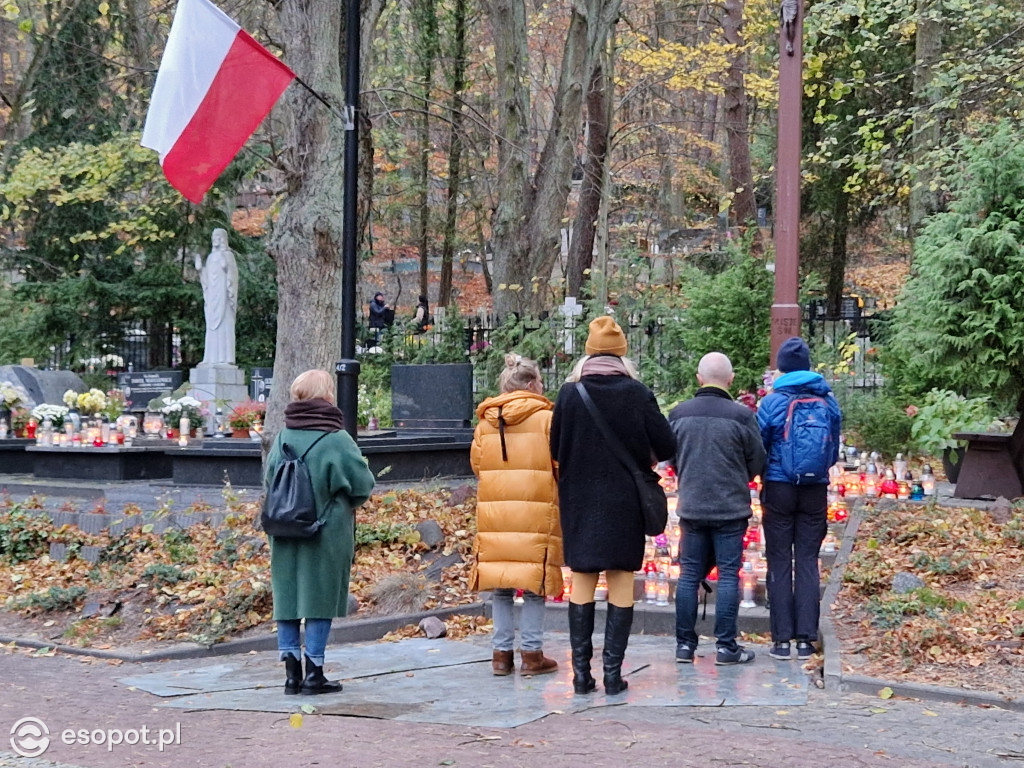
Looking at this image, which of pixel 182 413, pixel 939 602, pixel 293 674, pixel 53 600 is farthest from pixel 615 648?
pixel 182 413

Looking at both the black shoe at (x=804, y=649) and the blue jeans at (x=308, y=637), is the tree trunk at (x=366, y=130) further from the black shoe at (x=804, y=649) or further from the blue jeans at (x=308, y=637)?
the black shoe at (x=804, y=649)

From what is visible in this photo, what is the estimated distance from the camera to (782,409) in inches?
301

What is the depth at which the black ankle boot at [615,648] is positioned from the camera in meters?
6.75

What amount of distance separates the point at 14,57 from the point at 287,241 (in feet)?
82.9

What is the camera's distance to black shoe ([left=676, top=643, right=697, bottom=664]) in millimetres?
7582

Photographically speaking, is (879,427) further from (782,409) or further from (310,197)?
(782,409)

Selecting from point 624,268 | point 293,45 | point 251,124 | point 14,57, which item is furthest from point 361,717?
point 14,57

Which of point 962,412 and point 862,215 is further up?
point 862,215

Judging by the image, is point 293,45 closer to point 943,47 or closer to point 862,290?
point 943,47

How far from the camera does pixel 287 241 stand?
11.7 m

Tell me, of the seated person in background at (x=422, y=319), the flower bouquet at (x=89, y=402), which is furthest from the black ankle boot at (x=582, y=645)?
the seated person in background at (x=422, y=319)

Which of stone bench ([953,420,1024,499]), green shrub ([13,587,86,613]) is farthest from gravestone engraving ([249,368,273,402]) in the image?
stone bench ([953,420,1024,499])

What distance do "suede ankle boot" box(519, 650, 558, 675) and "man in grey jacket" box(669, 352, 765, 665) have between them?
84cm

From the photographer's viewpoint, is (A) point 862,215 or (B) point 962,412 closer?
(B) point 962,412
